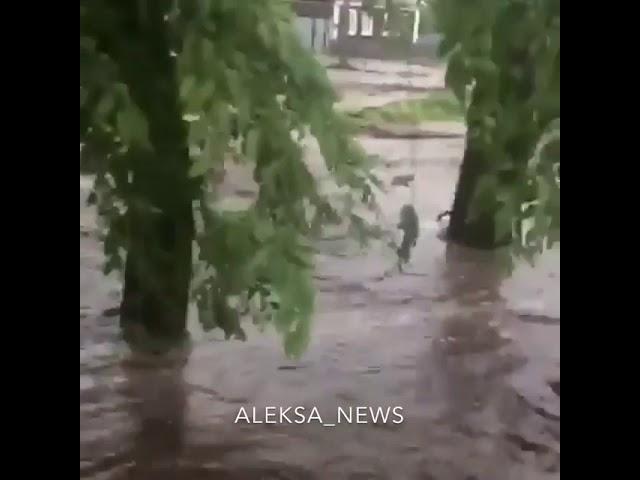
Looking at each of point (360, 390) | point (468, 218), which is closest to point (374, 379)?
point (360, 390)

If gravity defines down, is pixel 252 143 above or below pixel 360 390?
above

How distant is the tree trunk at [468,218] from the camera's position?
0.80 metres

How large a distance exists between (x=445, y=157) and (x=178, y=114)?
0.27 metres

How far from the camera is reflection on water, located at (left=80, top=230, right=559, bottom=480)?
77 centimetres

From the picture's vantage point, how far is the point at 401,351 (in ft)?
2.60

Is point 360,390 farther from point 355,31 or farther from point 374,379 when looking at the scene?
point 355,31

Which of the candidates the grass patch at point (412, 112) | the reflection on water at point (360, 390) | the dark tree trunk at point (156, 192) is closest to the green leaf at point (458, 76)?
the grass patch at point (412, 112)

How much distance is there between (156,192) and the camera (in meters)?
0.77

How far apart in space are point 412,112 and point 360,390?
0.92ft

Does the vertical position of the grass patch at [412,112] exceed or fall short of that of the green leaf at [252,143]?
it exceeds it

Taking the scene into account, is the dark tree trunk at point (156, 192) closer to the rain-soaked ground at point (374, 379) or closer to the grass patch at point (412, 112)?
the rain-soaked ground at point (374, 379)

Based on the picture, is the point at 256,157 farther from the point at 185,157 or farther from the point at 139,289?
the point at 139,289
